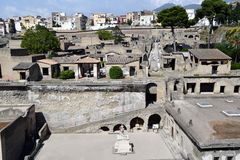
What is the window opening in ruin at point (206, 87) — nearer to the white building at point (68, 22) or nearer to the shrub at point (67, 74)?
the shrub at point (67, 74)

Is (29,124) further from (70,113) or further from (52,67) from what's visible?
(52,67)

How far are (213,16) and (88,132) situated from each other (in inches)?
1254

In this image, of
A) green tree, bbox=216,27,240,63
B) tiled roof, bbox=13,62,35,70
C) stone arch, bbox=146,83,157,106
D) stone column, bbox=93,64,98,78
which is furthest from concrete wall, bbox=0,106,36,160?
green tree, bbox=216,27,240,63

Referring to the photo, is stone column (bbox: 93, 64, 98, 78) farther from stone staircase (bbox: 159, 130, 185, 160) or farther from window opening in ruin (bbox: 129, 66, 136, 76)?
stone staircase (bbox: 159, 130, 185, 160)

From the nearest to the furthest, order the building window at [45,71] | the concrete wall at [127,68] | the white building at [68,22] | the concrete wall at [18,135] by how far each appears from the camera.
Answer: the concrete wall at [18,135] < the building window at [45,71] < the concrete wall at [127,68] < the white building at [68,22]

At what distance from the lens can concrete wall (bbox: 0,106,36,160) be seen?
21.2m

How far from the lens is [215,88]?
3375 cm

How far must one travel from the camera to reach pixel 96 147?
2509cm

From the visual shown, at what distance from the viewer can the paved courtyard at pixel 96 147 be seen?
2302 centimetres

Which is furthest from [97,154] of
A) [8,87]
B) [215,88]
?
[215,88]

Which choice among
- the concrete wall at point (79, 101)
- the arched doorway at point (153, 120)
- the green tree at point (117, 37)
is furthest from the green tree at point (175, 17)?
the arched doorway at point (153, 120)

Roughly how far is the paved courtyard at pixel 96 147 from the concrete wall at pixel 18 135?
153cm

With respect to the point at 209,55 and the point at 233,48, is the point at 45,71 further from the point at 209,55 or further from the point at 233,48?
the point at 233,48

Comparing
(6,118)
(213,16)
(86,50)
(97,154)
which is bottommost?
(97,154)
